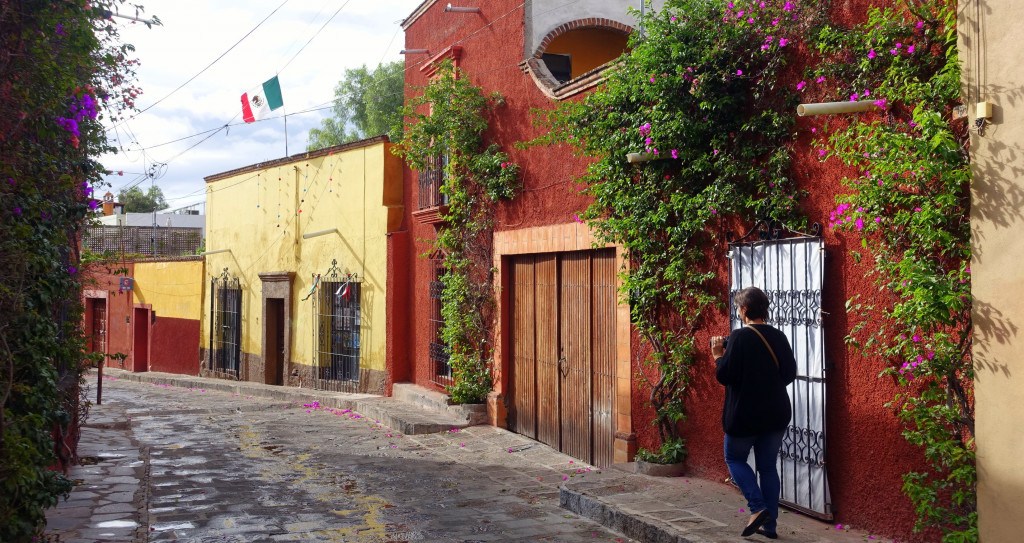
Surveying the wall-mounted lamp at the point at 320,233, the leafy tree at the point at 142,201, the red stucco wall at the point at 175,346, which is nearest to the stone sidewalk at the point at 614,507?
the wall-mounted lamp at the point at 320,233

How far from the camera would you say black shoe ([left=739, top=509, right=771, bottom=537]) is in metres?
5.67

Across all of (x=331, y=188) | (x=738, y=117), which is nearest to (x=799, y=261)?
(x=738, y=117)

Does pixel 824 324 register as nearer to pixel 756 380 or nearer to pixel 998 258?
pixel 756 380

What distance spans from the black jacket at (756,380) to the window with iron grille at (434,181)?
800 centimetres

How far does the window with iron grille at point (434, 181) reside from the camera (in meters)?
13.6

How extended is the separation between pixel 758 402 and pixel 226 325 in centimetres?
1802

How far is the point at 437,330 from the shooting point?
564 inches

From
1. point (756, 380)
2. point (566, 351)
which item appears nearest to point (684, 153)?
point (756, 380)

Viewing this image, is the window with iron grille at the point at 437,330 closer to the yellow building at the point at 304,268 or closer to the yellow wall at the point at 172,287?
the yellow building at the point at 304,268

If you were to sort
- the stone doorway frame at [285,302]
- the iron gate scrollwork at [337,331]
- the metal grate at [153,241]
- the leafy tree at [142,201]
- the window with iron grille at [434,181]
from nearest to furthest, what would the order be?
the window with iron grille at [434,181]
the iron gate scrollwork at [337,331]
the stone doorway frame at [285,302]
the metal grate at [153,241]
the leafy tree at [142,201]

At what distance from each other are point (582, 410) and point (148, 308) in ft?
64.8

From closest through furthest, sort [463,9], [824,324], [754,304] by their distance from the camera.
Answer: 1. [754,304]
2. [824,324]
3. [463,9]

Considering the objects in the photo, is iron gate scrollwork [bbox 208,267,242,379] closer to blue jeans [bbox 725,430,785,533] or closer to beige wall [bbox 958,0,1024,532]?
blue jeans [bbox 725,430,785,533]

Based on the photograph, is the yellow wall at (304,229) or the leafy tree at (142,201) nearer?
the yellow wall at (304,229)
